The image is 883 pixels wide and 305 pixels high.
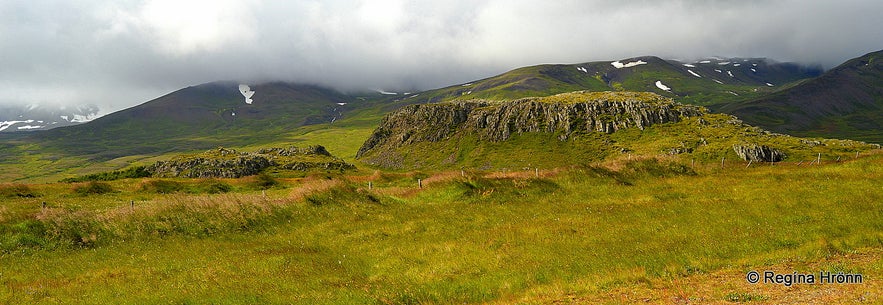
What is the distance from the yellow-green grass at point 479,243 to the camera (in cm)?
1502

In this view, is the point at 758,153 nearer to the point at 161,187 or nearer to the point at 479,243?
the point at 479,243

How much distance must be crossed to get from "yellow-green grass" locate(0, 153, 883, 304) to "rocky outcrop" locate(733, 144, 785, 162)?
141 m

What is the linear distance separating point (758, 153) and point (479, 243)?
6673 inches

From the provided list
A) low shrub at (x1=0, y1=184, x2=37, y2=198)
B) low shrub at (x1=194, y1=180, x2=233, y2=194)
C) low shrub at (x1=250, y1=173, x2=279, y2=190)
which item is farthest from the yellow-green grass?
low shrub at (x1=0, y1=184, x2=37, y2=198)

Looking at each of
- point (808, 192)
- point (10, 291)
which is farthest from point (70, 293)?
point (808, 192)

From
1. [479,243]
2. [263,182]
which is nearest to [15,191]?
[263,182]

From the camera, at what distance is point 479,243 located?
67.0ft

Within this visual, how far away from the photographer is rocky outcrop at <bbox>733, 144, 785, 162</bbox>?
149 m

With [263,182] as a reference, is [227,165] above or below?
below

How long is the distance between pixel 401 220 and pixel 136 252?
563 inches

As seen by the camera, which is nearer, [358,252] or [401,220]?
[358,252]

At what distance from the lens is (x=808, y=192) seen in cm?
2484

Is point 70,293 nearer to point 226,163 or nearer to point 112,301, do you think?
point 112,301

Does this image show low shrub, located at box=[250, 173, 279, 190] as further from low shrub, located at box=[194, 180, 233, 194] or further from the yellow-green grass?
the yellow-green grass
